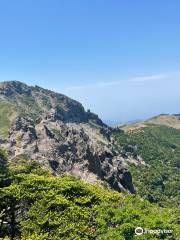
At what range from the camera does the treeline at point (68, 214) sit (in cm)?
3937

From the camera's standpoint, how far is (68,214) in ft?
151

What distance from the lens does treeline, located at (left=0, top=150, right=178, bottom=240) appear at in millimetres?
39369

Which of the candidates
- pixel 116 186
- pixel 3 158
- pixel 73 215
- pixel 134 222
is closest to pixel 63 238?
pixel 73 215

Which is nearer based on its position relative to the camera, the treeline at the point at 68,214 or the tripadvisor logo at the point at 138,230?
the tripadvisor logo at the point at 138,230

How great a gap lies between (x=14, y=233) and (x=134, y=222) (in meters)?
18.2

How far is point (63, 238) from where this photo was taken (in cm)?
4253
